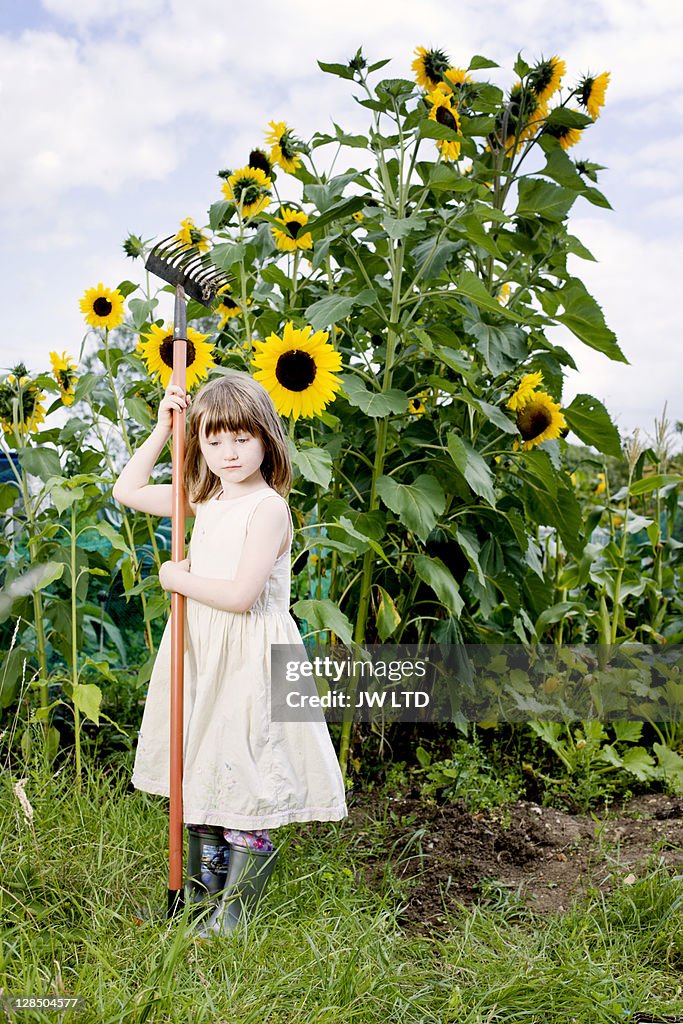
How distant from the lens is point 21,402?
2.67 meters

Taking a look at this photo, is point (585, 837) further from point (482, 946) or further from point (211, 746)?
point (211, 746)

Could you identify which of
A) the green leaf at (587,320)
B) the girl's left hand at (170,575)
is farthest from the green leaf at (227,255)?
the green leaf at (587,320)

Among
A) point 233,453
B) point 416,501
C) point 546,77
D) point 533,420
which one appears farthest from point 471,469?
point 546,77

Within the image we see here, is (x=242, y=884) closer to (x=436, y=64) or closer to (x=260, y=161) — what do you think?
(x=260, y=161)

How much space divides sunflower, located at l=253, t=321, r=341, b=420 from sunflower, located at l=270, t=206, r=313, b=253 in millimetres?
596

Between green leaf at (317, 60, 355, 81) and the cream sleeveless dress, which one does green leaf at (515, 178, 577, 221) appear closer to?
green leaf at (317, 60, 355, 81)

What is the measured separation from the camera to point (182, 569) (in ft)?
6.15

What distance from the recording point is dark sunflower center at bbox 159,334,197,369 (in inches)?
87.2

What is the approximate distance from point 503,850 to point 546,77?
2107mm

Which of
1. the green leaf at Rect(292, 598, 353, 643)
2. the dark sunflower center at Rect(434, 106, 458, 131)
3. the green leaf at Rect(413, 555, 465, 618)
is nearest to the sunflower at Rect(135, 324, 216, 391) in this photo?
the green leaf at Rect(292, 598, 353, 643)

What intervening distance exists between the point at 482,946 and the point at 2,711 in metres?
1.64

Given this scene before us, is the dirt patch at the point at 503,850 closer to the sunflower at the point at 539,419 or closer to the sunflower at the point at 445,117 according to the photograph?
the sunflower at the point at 539,419

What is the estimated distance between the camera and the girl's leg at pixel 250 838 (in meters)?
1.92

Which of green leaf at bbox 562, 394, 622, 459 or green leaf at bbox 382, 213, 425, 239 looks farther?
green leaf at bbox 562, 394, 622, 459
